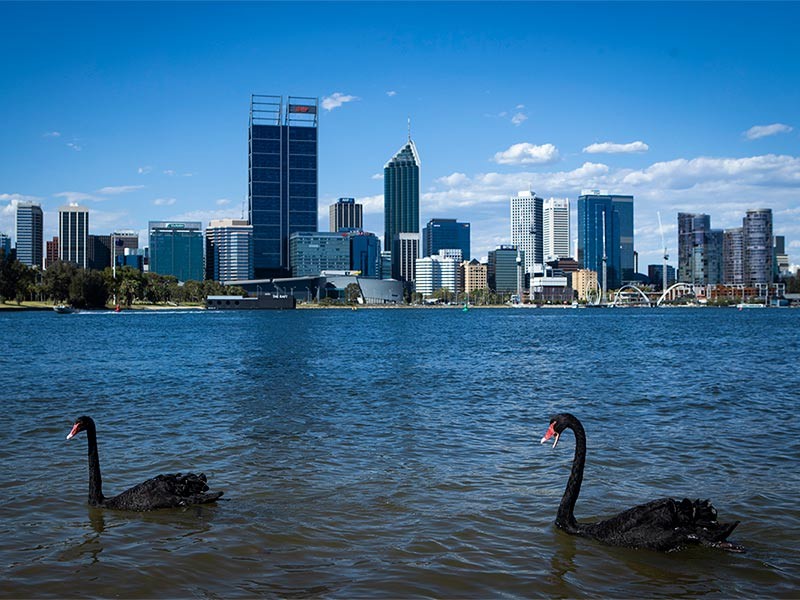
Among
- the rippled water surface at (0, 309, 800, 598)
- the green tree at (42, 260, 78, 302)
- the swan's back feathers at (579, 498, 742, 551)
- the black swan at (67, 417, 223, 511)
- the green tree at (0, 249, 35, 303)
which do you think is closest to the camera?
the rippled water surface at (0, 309, 800, 598)

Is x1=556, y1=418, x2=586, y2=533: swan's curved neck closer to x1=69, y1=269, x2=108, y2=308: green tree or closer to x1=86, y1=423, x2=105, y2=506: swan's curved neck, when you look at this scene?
x1=86, y1=423, x2=105, y2=506: swan's curved neck

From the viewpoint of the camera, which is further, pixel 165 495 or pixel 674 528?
pixel 165 495

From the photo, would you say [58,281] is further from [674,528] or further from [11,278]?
[674,528]

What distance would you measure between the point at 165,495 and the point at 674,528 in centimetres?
827

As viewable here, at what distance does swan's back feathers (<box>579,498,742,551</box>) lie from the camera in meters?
10.9

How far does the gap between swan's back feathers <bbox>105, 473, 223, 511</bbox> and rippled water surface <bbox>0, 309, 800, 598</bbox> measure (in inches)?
7.6

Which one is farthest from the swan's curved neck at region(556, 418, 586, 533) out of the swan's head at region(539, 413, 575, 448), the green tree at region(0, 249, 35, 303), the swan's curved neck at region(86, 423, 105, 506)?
the green tree at region(0, 249, 35, 303)

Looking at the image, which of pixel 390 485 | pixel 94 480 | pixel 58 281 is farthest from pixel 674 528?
pixel 58 281

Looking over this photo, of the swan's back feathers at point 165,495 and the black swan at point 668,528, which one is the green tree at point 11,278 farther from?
the black swan at point 668,528

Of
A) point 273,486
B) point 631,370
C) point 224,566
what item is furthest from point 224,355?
point 224,566

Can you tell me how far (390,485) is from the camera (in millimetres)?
14742

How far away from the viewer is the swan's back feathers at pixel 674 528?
10.9 meters

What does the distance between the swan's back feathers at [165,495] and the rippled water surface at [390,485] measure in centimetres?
19

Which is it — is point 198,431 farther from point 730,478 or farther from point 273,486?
point 730,478
